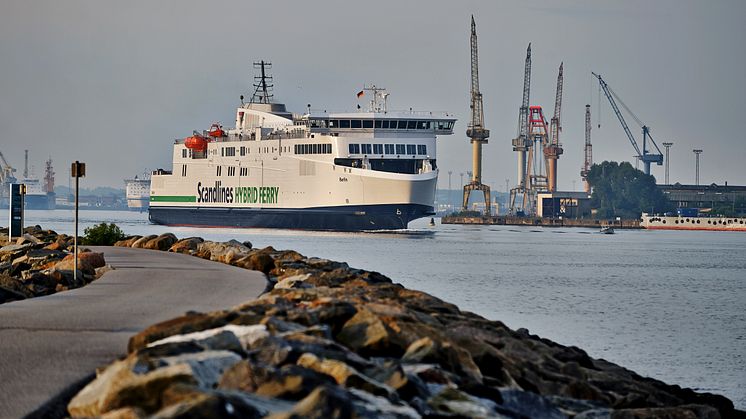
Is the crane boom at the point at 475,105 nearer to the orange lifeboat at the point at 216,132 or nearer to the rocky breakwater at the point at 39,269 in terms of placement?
the orange lifeboat at the point at 216,132

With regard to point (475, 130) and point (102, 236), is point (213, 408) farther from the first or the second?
point (475, 130)

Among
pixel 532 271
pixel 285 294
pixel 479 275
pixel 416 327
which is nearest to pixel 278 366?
pixel 416 327

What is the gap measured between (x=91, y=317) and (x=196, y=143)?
274ft

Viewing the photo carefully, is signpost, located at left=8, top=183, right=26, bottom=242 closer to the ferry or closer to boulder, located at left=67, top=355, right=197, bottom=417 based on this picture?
boulder, located at left=67, top=355, right=197, bottom=417

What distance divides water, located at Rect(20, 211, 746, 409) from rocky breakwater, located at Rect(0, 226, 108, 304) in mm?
9626

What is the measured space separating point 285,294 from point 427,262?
42.1 meters

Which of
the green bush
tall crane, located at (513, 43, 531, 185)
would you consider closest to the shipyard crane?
tall crane, located at (513, 43, 531, 185)

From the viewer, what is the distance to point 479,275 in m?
48.0

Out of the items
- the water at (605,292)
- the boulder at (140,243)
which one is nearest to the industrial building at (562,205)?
the water at (605,292)

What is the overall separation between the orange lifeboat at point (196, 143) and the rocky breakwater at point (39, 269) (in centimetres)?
6405

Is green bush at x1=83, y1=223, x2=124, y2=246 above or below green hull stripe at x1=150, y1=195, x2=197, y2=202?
below

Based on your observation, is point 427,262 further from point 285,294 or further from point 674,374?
point 285,294

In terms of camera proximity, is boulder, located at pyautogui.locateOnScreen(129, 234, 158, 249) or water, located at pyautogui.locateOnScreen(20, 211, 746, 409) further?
boulder, located at pyautogui.locateOnScreen(129, 234, 158, 249)

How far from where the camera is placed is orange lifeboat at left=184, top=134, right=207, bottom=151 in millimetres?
96062
